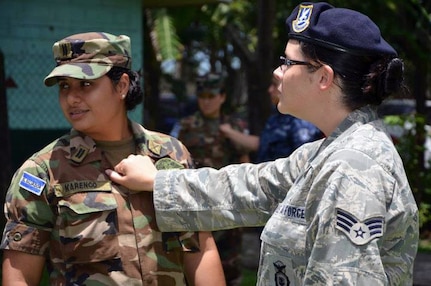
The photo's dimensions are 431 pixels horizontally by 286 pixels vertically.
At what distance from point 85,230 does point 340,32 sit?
4.04 feet

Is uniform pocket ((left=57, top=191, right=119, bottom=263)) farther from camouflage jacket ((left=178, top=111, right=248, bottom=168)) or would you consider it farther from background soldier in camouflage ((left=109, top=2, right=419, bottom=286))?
camouflage jacket ((left=178, top=111, right=248, bottom=168))

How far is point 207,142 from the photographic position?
6570 millimetres

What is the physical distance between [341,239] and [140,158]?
1.10 meters

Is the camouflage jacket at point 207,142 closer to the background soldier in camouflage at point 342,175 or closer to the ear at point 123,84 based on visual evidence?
the ear at point 123,84

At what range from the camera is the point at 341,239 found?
206cm

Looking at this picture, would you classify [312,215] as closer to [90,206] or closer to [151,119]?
[90,206]

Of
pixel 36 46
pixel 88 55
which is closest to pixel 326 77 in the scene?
pixel 88 55

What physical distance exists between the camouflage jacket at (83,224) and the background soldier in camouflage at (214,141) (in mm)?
3355

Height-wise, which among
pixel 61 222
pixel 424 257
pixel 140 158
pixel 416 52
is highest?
pixel 140 158

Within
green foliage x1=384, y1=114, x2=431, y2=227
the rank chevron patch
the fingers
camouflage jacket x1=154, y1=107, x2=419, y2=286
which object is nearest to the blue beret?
camouflage jacket x1=154, y1=107, x2=419, y2=286

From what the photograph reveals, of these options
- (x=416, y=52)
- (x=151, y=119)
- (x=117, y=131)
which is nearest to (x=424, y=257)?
(x=416, y=52)

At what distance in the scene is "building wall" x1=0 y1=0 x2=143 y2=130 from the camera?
8.38 m

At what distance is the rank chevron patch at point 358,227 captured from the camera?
2.05 meters

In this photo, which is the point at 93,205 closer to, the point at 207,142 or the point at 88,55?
the point at 88,55
